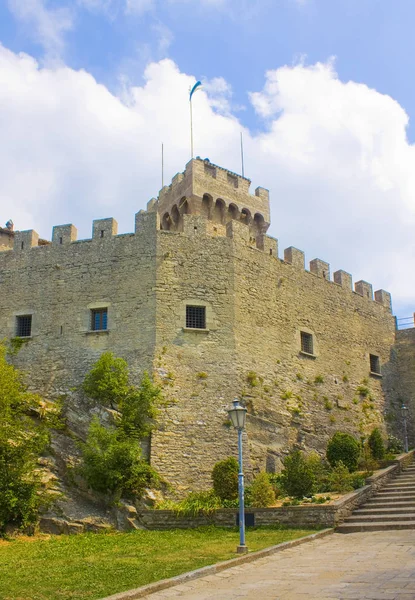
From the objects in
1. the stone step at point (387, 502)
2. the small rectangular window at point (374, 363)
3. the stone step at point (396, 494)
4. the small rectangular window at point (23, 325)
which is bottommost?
the stone step at point (387, 502)

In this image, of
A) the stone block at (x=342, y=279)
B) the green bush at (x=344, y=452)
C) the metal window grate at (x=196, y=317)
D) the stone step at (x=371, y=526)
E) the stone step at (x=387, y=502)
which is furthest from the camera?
the stone block at (x=342, y=279)

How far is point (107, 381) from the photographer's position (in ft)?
60.7

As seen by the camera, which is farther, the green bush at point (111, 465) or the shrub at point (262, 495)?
the green bush at point (111, 465)

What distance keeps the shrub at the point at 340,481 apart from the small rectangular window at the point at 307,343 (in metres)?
6.28

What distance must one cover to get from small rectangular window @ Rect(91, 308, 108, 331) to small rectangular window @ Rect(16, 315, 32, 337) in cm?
241

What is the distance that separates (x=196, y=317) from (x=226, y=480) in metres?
6.26

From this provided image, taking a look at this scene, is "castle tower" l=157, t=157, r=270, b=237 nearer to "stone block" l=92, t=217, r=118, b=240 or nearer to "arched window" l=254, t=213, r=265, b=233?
"arched window" l=254, t=213, r=265, b=233

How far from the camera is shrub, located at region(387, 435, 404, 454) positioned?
78.4 feet

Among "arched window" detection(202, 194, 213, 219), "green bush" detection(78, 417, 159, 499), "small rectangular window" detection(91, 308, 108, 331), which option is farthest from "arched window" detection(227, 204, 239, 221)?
"green bush" detection(78, 417, 159, 499)

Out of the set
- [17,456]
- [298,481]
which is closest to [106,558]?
[17,456]

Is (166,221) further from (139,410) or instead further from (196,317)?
(139,410)

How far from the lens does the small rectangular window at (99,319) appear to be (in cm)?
2086

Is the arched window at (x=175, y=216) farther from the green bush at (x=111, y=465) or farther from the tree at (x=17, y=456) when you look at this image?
the green bush at (x=111, y=465)

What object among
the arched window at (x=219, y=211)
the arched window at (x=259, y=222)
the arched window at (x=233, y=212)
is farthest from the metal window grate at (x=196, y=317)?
the arched window at (x=259, y=222)
